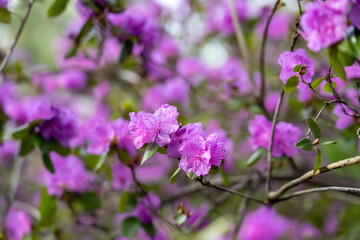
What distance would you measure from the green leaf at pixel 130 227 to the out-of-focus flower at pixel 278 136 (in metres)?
0.50

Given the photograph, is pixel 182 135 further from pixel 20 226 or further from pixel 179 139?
pixel 20 226

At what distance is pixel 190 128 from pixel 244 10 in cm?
151

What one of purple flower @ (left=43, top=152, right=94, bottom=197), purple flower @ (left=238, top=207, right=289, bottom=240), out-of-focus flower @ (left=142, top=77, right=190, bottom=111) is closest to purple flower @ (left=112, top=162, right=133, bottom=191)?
purple flower @ (left=43, top=152, right=94, bottom=197)

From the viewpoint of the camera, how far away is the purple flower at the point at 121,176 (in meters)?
1.55

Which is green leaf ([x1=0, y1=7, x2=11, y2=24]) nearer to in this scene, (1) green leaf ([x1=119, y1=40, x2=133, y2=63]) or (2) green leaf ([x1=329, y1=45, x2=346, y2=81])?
(1) green leaf ([x1=119, y1=40, x2=133, y2=63])

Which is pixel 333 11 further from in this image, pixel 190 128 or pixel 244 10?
pixel 244 10

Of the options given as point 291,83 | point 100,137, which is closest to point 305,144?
point 291,83

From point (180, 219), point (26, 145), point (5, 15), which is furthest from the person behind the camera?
point (26, 145)

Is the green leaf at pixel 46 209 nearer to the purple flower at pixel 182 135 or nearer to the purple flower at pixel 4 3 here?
the purple flower at pixel 4 3

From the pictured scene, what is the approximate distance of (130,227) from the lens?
1.33 m

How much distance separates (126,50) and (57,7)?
1.00 feet

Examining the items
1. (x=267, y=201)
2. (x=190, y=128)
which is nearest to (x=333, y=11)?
(x=190, y=128)

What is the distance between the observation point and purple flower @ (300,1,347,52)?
2.28 feet

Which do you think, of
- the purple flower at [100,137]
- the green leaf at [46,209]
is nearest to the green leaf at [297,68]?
the purple flower at [100,137]
